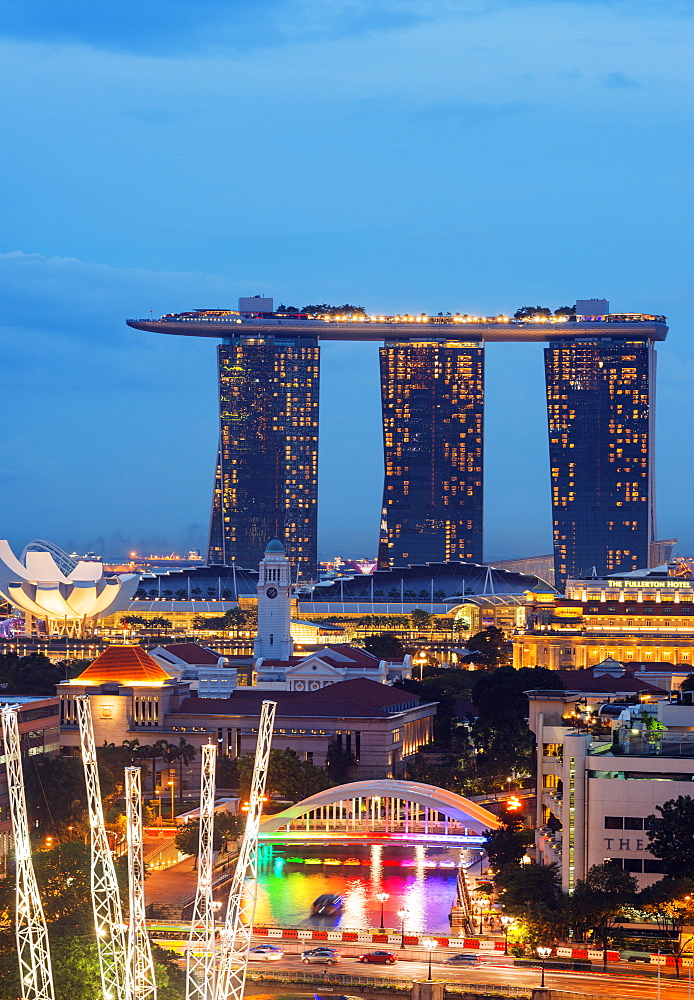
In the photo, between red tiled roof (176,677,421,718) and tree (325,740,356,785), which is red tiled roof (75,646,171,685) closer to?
red tiled roof (176,677,421,718)

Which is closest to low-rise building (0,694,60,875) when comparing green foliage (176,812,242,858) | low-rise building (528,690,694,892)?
green foliage (176,812,242,858)

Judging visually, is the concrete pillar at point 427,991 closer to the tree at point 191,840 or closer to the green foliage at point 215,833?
the green foliage at point 215,833

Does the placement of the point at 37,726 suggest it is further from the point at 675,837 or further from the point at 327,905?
the point at 675,837

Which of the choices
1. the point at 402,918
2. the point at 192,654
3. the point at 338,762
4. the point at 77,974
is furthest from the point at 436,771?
the point at 77,974

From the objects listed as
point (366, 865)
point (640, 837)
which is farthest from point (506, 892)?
point (366, 865)

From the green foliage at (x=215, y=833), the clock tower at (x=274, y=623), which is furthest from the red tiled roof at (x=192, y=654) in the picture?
the green foliage at (x=215, y=833)
